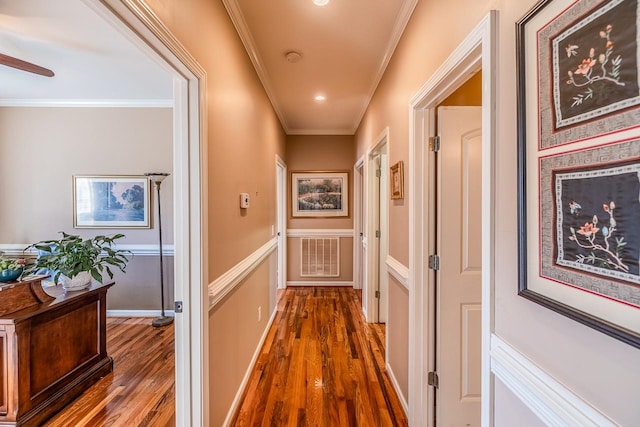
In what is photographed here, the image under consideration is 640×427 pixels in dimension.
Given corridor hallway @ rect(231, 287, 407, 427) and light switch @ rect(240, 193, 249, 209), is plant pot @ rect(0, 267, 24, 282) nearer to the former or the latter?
light switch @ rect(240, 193, 249, 209)

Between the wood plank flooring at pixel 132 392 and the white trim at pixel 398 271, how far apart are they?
1745 millimetres

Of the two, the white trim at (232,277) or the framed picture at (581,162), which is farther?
the white trim at (232,277)

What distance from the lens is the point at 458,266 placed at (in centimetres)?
161

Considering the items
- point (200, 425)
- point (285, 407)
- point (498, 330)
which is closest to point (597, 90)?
point (498, 330)

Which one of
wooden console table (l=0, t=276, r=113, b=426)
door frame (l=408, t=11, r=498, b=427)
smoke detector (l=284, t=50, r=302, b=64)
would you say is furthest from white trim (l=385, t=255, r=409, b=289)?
wooden console table (l=0, t=276, r=113, b=426)

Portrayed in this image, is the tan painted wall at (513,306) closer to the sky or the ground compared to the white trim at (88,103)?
closer to the ground

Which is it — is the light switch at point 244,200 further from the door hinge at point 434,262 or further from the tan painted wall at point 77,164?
the tan painted wall at point 77,164

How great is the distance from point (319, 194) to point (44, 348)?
12.0 feet

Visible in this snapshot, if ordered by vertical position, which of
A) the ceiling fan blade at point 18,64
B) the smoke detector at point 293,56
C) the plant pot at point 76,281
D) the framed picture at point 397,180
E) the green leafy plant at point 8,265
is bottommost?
the plant pot at point 76,281

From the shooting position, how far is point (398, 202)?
2025mm

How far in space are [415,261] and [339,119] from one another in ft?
9.81

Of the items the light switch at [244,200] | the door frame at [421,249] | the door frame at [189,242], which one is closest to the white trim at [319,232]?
the light switch at [244,200]

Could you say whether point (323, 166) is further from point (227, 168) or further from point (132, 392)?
point (132, 392)

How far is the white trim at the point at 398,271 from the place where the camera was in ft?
5.97
